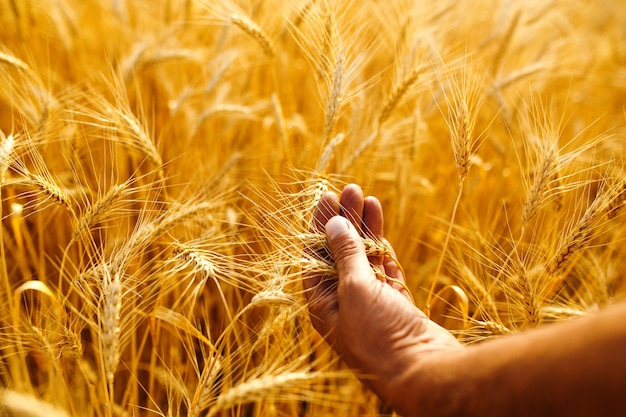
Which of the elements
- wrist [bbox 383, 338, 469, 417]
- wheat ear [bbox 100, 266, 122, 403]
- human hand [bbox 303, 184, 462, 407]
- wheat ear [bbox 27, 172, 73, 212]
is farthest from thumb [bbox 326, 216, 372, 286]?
wheat ear [bbox 27, 172, 73, 212]

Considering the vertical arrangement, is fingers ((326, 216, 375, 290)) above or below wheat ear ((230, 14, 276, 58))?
below

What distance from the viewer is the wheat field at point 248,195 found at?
1.08m

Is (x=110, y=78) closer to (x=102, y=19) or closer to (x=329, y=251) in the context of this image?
(x=102, y=19)

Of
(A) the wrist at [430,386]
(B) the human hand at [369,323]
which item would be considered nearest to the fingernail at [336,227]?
(B) the human hand at [369,323]

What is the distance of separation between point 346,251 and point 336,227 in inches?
2.2

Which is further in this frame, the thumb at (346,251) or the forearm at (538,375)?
the thumb at (346,251)

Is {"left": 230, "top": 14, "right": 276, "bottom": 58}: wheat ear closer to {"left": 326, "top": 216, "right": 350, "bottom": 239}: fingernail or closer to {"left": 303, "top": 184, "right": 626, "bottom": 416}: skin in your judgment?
{"left": 303, "top": 184, "right": 626, "bottom": 416}: skin

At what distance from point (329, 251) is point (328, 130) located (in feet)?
1.17

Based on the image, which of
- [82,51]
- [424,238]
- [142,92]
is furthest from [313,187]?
[82,51]

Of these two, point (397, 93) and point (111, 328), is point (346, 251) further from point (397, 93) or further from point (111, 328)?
point (397, 93)

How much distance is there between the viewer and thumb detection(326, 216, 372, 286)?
99cm

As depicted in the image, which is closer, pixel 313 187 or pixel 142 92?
pixel 313 187

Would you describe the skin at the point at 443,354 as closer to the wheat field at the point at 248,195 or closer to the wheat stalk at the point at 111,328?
the wheat field at the point at 248,195

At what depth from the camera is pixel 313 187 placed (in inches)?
47.5
